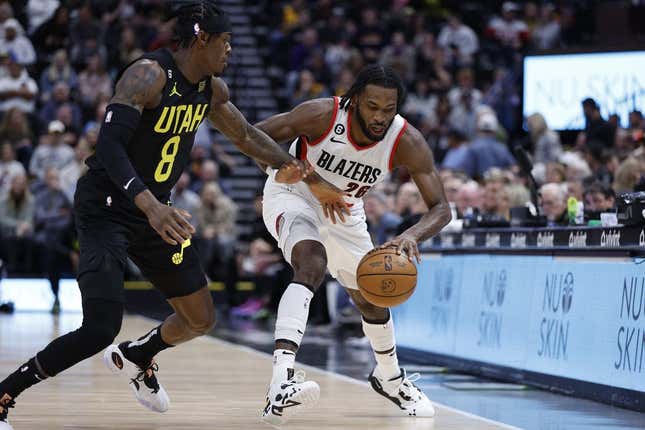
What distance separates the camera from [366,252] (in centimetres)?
748

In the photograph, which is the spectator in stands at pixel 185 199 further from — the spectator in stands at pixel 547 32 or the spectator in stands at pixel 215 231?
the spectator in stands at pixel 547 32

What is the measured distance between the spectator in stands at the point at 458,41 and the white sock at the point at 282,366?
50.7 ft

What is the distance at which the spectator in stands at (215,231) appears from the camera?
17.6 meters

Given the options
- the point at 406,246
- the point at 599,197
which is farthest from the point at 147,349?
the point at 599,197

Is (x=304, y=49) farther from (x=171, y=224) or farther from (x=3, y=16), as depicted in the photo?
(x=171, y=224)

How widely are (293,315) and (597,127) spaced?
7.26 m

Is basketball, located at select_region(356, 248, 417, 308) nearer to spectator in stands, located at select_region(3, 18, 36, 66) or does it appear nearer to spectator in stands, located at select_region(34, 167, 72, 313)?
spectator in stands, located at select_region(34, 167, 72, 313)

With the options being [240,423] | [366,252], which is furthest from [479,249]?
[240,423]

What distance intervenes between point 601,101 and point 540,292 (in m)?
4.80

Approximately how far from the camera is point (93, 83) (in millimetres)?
19672

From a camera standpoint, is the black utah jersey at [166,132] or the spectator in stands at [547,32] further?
the spectator in stands at [547,32]

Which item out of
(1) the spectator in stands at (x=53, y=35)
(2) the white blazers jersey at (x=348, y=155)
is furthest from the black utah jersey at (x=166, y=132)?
(1) the spectator in stands at (x=53, y=35)

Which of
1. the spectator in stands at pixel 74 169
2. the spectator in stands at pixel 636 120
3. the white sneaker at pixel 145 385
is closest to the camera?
the white sneaker at pixel 145 385

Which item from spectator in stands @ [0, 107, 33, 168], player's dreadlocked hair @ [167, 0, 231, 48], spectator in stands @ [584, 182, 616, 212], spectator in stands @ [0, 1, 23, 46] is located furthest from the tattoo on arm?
spectator in stands @ [0, 1, 23, 46]
